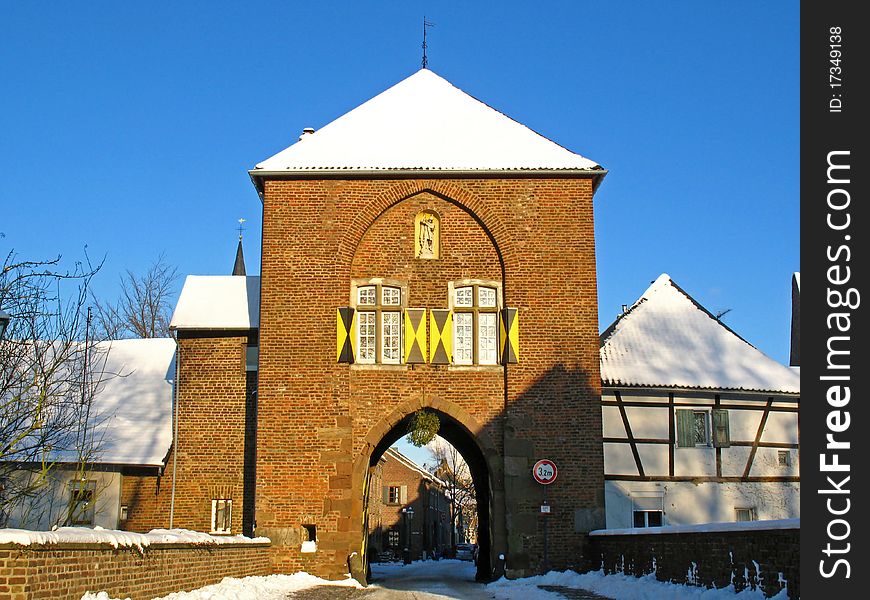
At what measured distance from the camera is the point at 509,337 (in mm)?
22312

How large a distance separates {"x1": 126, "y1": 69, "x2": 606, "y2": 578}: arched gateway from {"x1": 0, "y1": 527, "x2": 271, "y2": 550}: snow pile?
19.0 feet

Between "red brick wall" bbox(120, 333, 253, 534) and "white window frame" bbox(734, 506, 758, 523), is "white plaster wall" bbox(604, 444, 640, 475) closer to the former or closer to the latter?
"white window frame" bbox(734, 506, 758, 523)

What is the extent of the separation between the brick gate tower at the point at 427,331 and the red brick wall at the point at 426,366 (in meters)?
0.03

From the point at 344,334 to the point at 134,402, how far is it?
7.42 metres

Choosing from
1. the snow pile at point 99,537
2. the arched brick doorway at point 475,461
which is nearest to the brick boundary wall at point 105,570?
the snow pile at point 99,537

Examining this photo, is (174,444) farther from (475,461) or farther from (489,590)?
(489,590)

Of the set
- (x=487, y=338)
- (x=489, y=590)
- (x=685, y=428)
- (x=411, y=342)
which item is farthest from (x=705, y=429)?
(x=411, y=342)

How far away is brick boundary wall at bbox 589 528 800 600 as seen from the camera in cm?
1130

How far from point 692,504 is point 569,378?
184 inches

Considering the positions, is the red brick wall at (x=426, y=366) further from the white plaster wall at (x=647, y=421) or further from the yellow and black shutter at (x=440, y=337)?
the white plaster wall at (x=647, y=421)

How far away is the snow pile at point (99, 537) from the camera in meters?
9.19
